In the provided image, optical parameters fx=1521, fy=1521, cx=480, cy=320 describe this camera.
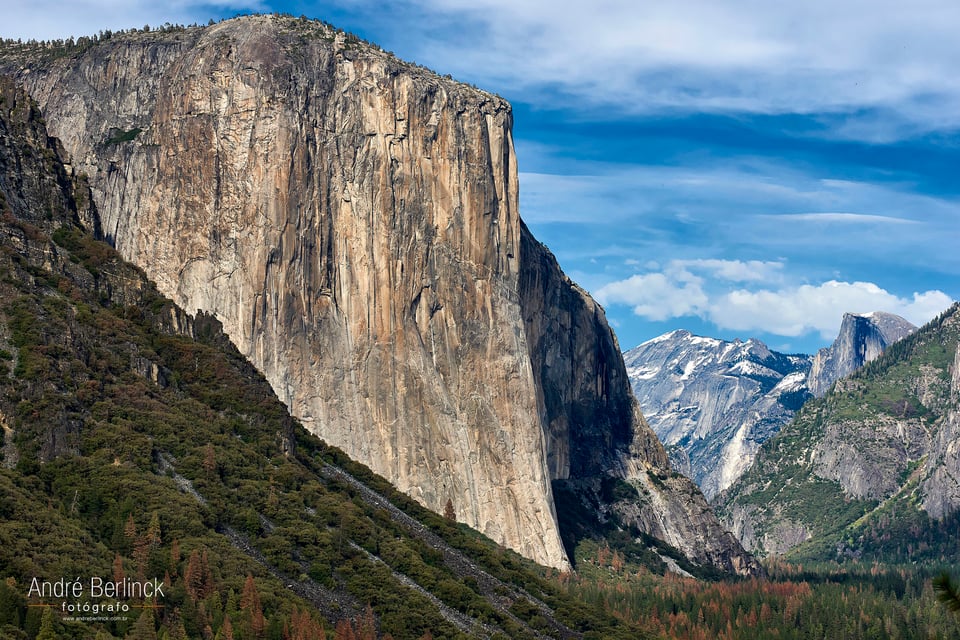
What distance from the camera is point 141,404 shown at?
13562 centimetres

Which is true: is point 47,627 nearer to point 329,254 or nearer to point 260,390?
point 260,390

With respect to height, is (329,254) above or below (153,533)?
above

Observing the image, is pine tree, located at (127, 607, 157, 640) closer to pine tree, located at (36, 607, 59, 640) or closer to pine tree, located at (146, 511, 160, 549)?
pine tree, located at (36, 607, 59, 640)

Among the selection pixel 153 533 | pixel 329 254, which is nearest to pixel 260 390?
pixel 329 254

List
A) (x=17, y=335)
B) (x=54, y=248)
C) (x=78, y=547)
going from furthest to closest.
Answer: (x=54, y=248) < (x=17, y=335) < (x=78, y=547)

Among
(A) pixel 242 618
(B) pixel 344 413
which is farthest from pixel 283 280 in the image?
(A) pixel 242 618

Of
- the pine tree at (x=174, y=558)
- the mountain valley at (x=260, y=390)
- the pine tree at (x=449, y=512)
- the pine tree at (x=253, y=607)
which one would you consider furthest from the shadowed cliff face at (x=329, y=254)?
the pine tree at (x=253, y=607)

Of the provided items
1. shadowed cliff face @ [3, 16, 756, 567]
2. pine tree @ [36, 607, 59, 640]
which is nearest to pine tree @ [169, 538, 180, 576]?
pine tree @ [36, 607, 59, 640]

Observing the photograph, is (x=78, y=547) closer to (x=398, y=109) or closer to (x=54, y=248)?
(x=54, y=248)

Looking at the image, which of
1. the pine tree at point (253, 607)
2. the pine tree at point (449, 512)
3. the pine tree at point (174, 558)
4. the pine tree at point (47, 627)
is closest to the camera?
the pine tree at point (47, 627)

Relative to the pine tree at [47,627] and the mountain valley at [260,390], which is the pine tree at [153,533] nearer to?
the mountain valley at [260,390]

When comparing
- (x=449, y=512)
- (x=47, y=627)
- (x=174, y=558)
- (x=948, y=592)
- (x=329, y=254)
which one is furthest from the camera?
(x=329, y=254)

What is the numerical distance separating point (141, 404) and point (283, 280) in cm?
5511

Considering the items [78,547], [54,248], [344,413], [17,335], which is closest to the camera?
[78,547]
